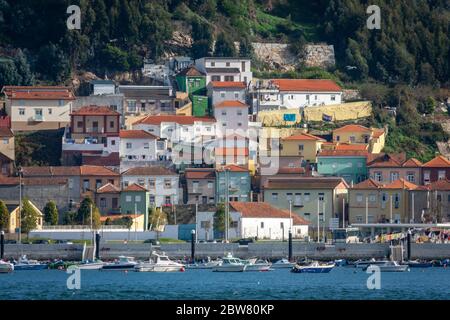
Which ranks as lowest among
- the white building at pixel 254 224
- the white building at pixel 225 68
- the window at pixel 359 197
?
the white building at pixel 254 224

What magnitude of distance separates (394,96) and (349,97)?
2983 mm

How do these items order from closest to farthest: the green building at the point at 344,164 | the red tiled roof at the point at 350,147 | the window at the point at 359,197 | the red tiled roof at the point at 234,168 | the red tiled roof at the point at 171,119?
the window at the point at 359,197, the red tiled roof at the point at 234,168, the green building at the point at 344,164, the red tiled roof at the point at 350,147, the red tiled roof at the point at 171,119

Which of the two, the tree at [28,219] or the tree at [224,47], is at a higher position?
the tree at [224,47]

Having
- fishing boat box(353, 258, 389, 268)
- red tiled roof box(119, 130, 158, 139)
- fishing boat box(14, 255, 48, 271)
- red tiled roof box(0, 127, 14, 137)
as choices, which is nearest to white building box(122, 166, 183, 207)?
red tiled roof box(119, 130, 158, 139)

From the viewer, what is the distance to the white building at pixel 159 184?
105812 mm

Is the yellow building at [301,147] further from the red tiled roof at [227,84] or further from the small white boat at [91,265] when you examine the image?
the small white boat at [91,265]

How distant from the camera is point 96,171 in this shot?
345ft

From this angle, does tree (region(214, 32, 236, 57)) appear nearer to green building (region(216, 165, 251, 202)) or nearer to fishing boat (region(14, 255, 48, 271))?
green building (region(216, 165, 251, 202))

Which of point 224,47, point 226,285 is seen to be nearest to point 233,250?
point 226,285

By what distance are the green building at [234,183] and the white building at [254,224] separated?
5.30 metres

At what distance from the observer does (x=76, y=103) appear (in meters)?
114

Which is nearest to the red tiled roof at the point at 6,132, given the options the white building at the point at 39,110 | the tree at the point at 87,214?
the white building at the point at 39,110

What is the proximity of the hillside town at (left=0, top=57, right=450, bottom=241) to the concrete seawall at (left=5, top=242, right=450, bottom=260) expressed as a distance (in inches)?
113

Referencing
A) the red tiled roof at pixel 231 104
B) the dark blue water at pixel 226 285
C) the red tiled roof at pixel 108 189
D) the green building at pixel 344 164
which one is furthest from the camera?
the red tiled roof at pixel 231 104
